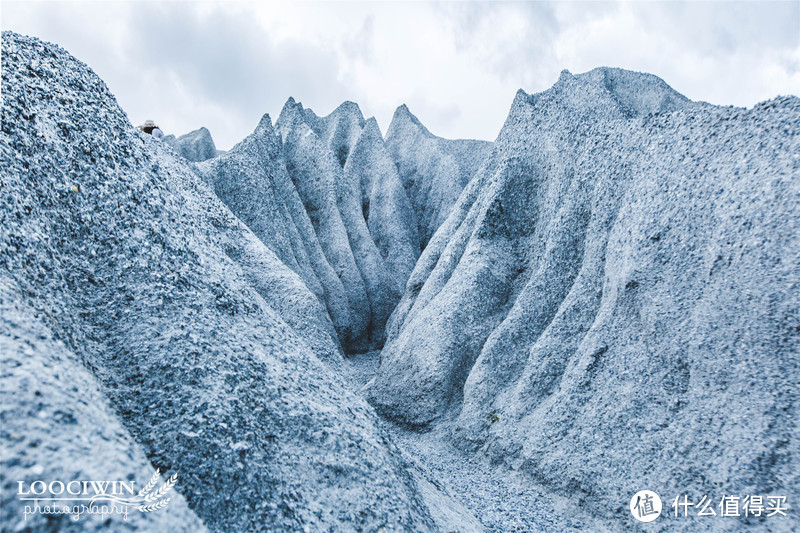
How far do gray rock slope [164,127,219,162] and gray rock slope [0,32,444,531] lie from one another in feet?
76.5

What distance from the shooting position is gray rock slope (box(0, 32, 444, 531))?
269 cm

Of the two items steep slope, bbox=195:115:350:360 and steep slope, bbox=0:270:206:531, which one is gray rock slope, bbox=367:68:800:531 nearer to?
steep slope, bbox=195:115:350:360

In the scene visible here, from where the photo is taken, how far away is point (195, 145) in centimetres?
2783

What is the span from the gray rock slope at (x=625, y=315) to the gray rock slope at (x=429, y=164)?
892cm

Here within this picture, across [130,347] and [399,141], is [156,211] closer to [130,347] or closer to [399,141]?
[130,347]

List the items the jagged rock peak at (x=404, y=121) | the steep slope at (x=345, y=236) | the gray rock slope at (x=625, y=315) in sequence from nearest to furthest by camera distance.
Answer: the gray rock slope at (x=625, y=315), the steep slope at (x=345, y=236), the jagged rock peak at (x=404, y=121)

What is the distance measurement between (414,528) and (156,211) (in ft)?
12.6

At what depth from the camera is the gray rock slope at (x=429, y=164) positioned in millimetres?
19375

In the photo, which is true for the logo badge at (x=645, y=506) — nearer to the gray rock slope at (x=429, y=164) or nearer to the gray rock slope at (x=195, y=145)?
the gray rock slope at (x=429, y=164)

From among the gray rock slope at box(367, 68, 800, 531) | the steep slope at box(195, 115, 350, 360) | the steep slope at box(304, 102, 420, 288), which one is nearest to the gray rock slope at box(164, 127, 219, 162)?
the steep slope at box(304, 102, 420, 288)

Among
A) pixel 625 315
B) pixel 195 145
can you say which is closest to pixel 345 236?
pixel 625 315

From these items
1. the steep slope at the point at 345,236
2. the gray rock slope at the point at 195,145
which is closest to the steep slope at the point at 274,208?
the steep slope at the point at 345,236

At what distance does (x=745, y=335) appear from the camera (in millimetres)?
4926

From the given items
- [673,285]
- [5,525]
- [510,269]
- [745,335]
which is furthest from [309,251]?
[5,525]
